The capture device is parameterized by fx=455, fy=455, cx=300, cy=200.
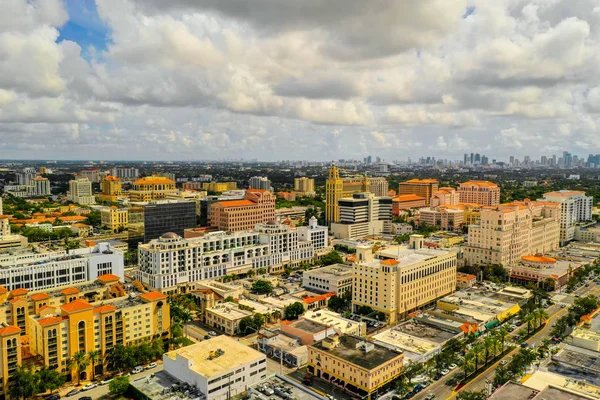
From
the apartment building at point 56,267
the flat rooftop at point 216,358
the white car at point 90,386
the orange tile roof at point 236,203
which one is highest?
the orange tile roof at point 236,203

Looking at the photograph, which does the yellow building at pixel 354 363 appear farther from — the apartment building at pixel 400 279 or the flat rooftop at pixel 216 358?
the apartment building at pixel 400 279

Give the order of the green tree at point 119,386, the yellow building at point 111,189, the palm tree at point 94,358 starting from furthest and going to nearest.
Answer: the yellow building at point 111,189 → the palm tree at point 94,358 → the green tree at point 119,386

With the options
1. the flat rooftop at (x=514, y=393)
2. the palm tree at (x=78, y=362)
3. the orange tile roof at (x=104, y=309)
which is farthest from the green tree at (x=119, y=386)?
the flat rooftop at (x=514, y=393)

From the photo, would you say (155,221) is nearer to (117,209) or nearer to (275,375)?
(117,209)

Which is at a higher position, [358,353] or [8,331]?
[8,331]

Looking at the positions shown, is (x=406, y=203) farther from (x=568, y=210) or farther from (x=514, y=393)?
(x=514, y=393)

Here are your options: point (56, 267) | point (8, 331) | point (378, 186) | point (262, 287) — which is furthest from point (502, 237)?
point (378, 186)

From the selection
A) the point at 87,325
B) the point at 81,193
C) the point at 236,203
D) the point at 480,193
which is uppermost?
the point at 236,203

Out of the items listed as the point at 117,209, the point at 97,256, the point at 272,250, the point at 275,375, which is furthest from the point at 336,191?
the point at 275,375
